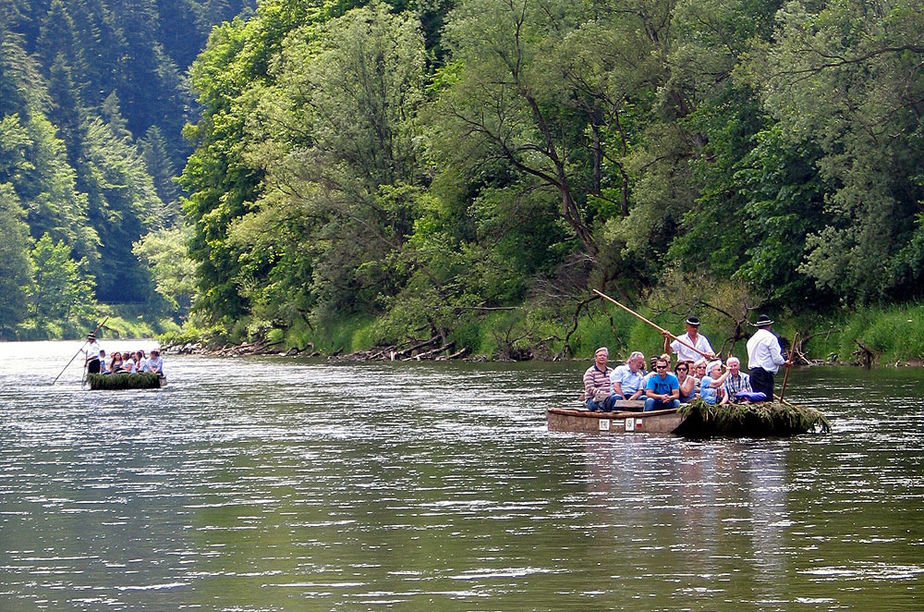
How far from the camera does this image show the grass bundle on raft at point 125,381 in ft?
157

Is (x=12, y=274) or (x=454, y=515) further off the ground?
(x=12, y=274)

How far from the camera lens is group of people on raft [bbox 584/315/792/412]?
2720 centimetres

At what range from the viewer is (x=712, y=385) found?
89.9 feet

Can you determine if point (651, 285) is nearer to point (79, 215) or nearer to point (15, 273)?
point (15, 273)

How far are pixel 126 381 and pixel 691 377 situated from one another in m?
24.3

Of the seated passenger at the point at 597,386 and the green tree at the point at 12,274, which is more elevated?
the green tree at the point at 12,274

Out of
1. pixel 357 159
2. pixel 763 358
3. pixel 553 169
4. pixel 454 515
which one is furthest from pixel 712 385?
pixel 357 159

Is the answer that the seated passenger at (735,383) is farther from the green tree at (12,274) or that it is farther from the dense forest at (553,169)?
the green tree at (12,274)

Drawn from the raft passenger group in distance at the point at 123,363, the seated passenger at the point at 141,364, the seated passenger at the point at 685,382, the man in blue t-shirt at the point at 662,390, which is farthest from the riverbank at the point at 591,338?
the raft passenger group in distance at the point at 123,363

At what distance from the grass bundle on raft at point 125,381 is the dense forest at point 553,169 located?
54.2 feet

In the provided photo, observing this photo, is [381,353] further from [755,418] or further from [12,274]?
[12,274]

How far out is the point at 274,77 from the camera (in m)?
88.0

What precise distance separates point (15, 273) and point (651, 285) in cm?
9554

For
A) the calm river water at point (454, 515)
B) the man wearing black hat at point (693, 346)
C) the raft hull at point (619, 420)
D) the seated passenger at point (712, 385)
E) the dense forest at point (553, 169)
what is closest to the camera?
the calm river water at point (454, 515)
